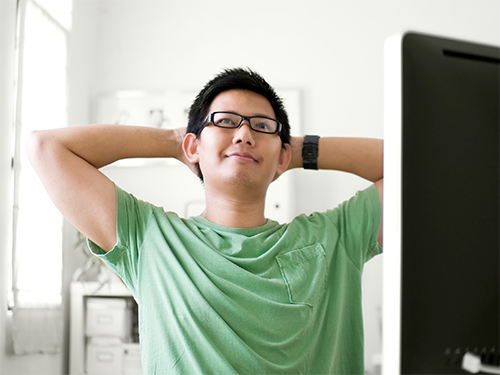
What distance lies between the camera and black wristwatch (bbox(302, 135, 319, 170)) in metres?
1.25

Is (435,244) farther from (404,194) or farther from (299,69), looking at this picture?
(299,69)

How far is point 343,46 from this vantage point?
3.00 meters

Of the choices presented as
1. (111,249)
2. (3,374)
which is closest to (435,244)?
(111,249)

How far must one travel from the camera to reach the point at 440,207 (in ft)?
1.53

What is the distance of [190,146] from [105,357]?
5.83 ft

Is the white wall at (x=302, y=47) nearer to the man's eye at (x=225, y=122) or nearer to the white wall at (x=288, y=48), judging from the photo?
the white wall at (x=288, y=48)

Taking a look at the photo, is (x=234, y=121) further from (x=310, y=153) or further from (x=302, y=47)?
(x=302, y=47)

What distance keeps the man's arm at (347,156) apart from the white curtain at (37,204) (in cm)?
155

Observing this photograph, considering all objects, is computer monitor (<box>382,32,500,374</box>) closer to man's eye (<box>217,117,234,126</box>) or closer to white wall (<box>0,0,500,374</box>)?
man's eye (<box>217,117,234,126</box>)

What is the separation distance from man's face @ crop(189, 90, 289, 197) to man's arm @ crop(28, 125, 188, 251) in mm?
150

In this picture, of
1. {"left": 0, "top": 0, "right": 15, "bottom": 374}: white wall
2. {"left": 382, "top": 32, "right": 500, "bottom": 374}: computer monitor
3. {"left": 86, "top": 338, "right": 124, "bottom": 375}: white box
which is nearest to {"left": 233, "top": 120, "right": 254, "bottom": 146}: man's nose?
{"left": 382, "top": 32, "right": 500, "bottom": 374}: computer monitor

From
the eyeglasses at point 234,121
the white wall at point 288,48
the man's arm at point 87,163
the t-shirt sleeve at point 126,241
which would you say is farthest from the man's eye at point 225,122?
the white wall at point 288,48

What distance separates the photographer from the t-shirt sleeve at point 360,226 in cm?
113

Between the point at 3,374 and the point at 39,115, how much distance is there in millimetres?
1236
